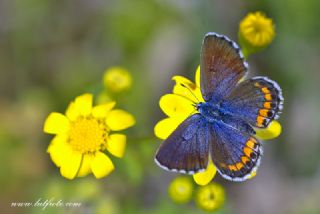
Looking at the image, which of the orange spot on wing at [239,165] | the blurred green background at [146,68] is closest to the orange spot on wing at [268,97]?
the orange spot on wing at [239,165]

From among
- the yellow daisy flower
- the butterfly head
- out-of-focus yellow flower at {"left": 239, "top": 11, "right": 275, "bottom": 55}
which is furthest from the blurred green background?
the butterfly head

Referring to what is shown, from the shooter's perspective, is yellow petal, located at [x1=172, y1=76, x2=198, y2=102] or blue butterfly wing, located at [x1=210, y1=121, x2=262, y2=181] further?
yellow petal, located at [x1=172, y1=76, x2=198, y2=102]

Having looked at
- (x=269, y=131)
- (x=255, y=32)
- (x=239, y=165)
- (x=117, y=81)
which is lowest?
(x=117, y=81)

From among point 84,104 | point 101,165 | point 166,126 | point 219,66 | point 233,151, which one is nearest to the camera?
point 233,151

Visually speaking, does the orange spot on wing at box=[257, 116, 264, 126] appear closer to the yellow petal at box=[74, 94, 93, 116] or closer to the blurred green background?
the yellow petal at box=[74, 94, 93, 116]

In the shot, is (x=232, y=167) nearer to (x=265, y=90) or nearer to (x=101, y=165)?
(x=265, y=90)

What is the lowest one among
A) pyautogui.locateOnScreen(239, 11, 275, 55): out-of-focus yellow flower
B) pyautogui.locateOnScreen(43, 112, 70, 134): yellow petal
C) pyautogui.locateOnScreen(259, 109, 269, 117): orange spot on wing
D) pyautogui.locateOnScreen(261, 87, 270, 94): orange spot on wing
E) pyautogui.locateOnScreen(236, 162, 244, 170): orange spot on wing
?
pyautogui.locateOnScreen(43, 112, 70, 134): yellow petal

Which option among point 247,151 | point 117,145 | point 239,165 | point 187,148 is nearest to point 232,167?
point 239,165
